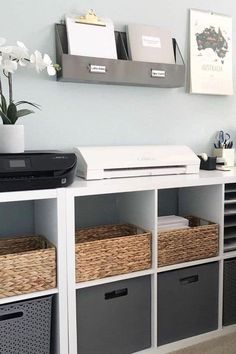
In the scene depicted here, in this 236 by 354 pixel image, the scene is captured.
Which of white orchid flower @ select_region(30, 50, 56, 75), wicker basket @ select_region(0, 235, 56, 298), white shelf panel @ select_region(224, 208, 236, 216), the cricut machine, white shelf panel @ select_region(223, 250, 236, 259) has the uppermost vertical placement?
white orchid flower @ select_region(30, 50, 56, 75)

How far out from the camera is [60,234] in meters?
1.46

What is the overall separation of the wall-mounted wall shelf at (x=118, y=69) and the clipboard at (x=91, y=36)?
0.04 metres

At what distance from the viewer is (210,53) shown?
2.16 metres

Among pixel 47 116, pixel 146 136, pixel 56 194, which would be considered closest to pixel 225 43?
pixel 146 136

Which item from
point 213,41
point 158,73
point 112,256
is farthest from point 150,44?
point 112,256

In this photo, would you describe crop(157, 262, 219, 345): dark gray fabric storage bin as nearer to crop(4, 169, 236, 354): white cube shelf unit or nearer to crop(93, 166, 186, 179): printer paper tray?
crop(4, 169, 236, 354): white cube shelf unit

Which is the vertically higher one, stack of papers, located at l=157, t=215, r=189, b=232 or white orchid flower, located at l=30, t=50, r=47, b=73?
white orchid flower, located at l=30, t=50, r=47, b=73

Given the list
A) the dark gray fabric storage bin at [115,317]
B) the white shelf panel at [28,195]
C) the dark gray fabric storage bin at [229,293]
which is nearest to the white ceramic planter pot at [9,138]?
the white shelf panel at [28,195]

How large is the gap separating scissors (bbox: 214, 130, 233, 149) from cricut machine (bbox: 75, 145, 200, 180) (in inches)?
16.8

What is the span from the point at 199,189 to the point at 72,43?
96 cm

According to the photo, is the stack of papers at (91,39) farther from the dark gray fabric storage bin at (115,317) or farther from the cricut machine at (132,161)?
the dark gray fabric storage bin at (115,317)

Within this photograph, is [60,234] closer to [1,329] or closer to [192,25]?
[1,329]

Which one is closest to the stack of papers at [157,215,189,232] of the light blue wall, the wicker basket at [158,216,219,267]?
the wicker basket at [158,216,219,267]

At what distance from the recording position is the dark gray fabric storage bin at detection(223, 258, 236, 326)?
6.15 feet
